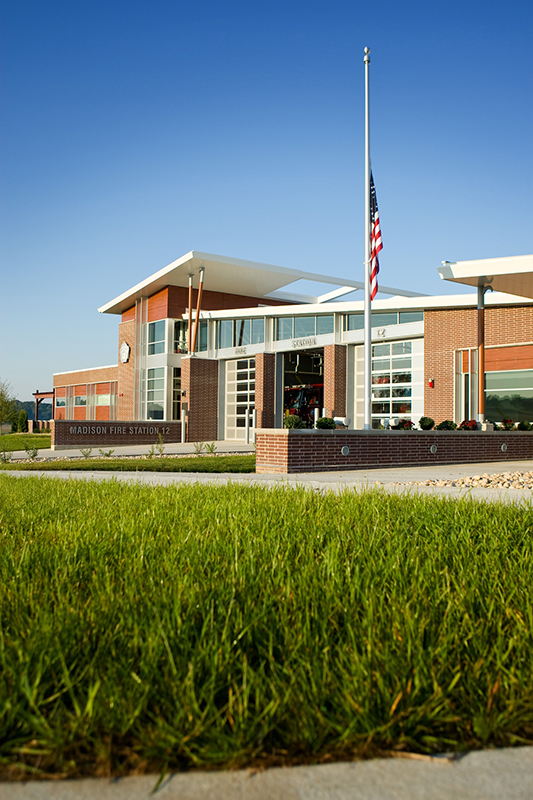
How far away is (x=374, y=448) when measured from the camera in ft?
56.5

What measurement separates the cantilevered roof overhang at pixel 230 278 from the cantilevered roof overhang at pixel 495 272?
17733 millimetres

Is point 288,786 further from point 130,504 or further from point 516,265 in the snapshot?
point 516,265

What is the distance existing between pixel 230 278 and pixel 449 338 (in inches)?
640

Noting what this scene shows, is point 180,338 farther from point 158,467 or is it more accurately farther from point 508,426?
point 158,467

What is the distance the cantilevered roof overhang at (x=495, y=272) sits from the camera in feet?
58.9

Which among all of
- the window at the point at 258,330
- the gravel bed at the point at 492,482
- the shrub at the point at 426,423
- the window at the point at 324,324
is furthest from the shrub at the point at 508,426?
the window at the point at 258,330

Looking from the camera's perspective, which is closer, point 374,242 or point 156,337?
point 374,242

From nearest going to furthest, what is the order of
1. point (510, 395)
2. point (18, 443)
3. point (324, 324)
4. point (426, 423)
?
point (426, 423) → point (510, 395) → point (324, 324) → point (18, 443)

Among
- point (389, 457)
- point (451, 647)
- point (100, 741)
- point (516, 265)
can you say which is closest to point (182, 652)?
point (100, 741)

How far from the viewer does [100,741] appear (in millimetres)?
2297

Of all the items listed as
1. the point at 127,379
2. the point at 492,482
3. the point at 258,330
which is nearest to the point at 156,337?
the point at 127,379

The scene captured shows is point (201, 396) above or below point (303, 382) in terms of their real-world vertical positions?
below

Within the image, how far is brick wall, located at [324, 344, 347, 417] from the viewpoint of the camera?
29.5 metres

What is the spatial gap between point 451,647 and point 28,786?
1.84 metres
